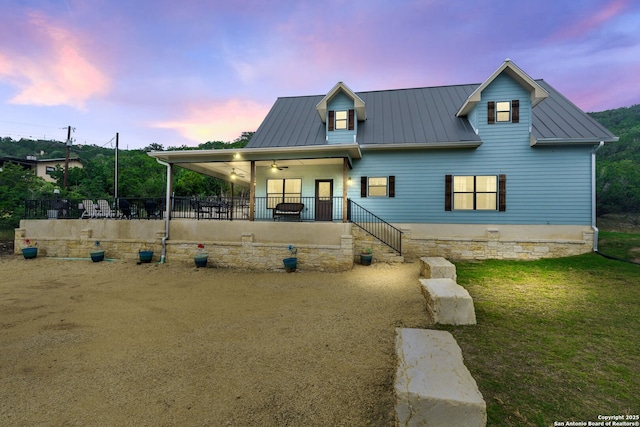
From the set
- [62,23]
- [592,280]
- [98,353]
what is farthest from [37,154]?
[592,280]

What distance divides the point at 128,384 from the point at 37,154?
71.1m

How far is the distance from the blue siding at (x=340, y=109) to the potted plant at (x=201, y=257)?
24.6 ft

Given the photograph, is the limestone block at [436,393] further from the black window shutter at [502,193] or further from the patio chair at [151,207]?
the patio chair at [151,207]

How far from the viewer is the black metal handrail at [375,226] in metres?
10.8

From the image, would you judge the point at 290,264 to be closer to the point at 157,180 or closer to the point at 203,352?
the point at 203,352

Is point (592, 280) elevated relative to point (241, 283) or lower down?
elevated

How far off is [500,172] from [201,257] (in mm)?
12782

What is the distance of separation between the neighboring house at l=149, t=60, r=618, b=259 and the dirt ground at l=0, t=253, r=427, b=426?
172 inches

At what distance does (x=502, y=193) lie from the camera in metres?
10.4

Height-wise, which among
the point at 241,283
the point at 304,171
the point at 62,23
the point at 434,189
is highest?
the point at 62,23

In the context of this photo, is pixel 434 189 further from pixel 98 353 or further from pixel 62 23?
pixel 62 23

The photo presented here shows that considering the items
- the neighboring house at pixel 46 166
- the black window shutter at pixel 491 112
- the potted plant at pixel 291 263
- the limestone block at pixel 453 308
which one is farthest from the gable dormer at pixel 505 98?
the neighboring house at pixel 46 166

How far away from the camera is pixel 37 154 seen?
48562mm

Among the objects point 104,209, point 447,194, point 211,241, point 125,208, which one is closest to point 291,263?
point 211,241
